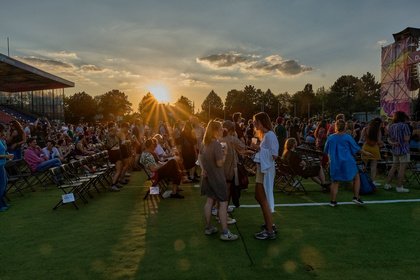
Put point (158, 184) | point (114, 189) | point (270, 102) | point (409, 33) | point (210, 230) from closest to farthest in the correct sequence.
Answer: point (210, 230)
point (158, 184)
point (114, 189)
point (409, 33)
point (270, 102)

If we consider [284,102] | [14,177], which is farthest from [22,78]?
[284,102]

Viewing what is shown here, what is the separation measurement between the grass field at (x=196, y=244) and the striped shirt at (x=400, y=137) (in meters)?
1.44

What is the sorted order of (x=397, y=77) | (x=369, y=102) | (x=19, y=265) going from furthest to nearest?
(x=369, y=102) < (x=397, y=77) < (x=19, y=265)

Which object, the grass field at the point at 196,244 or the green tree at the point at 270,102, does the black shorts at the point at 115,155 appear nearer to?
the grass field at the point at 196,244

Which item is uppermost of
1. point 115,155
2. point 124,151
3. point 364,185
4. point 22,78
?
point 22,78

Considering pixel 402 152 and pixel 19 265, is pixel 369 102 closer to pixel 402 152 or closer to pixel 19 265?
pixel 402 152

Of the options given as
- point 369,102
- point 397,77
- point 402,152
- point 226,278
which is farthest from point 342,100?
point 226,278

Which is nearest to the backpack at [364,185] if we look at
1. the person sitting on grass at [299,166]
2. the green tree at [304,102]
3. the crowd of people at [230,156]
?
the crowd of people at [230,156]

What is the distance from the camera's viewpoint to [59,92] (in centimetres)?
4559

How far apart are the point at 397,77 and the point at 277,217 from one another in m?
26.8

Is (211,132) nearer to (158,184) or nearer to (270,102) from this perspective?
(158,184)

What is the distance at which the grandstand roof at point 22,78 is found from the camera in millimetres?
25667

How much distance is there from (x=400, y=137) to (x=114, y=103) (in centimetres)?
9416

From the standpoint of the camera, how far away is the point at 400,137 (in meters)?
8.14
